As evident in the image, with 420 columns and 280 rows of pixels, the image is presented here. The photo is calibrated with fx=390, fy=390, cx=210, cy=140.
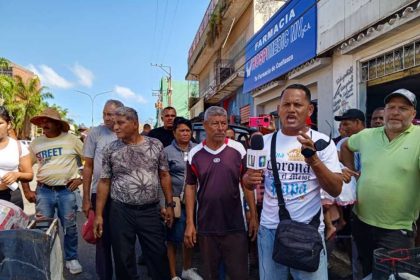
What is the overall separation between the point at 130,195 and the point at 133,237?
0.44 meters

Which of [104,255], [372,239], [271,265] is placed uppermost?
[372,239]

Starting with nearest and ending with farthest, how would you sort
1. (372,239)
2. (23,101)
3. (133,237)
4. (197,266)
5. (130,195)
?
(372,239) → (130,195) → (133,237) → (197,266) → (23,101)

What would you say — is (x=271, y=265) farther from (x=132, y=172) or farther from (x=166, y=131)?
(x=166, y=131)

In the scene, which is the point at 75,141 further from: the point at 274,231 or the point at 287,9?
the point at 287,9

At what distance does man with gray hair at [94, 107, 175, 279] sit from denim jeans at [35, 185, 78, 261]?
1131 mm

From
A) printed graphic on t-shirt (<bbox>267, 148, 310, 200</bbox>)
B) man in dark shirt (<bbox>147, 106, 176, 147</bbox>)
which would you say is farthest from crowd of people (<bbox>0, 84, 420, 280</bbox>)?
man in dark shirt (<bbox>147, 106, 176, 147</bbox>)

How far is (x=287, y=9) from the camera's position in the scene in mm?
9578

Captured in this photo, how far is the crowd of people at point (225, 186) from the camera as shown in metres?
2.51

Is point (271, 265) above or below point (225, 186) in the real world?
below

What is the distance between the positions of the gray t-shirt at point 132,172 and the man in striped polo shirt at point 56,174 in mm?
1223

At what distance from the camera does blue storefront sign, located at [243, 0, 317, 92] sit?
8.64 meters

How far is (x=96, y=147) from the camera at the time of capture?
4.46 m

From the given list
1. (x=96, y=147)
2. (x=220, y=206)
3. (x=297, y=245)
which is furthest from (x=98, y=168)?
(x=297, y=245)

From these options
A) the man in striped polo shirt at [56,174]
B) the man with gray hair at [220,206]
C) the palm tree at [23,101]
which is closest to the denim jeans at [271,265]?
the man with gray hair at [220,206]
